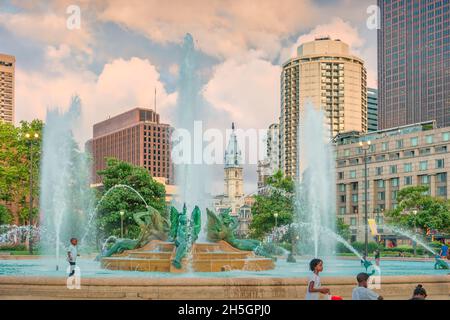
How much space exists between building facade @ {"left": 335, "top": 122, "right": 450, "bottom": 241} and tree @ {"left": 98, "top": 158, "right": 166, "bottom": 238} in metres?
44.4

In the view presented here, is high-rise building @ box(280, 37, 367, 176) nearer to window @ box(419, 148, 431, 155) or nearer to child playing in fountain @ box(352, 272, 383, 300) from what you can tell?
window @ box(419, 148, 431, 155)

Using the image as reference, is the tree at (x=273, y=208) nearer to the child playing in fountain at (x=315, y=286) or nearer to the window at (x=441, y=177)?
the window at (x=441, y=177)

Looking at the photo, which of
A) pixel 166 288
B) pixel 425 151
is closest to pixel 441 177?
pixel 425 151

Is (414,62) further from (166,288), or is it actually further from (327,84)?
(166,288)

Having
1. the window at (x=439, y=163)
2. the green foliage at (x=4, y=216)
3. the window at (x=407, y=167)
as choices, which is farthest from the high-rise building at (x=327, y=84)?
the green foliage at (x=4, y=216)

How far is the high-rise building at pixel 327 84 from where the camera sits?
17188cm

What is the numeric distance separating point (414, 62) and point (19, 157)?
12105cm

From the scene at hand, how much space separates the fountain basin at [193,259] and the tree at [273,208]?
4283cm

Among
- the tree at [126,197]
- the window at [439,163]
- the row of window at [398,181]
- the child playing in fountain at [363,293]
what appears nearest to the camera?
the child playing in fountain at [363,293]

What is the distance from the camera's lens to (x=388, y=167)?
102 meters

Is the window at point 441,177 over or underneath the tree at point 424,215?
over

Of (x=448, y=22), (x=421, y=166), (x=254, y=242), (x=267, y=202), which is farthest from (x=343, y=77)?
(x=254, y=242)
